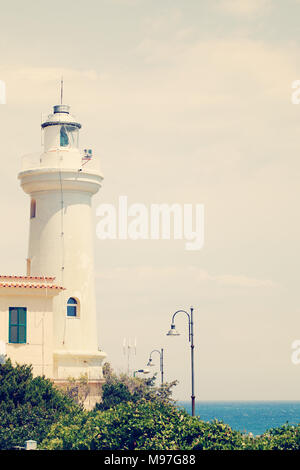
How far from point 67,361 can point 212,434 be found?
21.5 meters

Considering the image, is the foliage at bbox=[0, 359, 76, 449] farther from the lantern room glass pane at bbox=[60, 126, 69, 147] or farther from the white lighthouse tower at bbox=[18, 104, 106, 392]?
the lantern room glass pane at bbox=[60, 126, 69, 147]

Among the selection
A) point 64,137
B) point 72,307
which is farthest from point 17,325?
point 64,137

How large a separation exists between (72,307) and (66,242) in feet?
11.9

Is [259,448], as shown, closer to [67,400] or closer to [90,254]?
[67,400]

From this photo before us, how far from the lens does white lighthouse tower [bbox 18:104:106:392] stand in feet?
179

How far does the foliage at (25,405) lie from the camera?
4144 centimetres

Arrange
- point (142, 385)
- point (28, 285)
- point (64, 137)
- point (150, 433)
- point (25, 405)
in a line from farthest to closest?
point (142, 385), point (64, 137), point (28, 285), point (25, 405), point (150, 433)

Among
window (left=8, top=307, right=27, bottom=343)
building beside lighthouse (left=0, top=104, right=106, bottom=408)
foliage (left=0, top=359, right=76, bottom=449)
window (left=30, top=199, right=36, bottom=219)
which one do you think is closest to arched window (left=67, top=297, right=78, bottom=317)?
building beside lighthouse (left=0, top=104, right=106, bottom=408)

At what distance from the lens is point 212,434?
33.4m

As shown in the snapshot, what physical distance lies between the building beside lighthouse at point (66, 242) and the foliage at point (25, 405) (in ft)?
17.8

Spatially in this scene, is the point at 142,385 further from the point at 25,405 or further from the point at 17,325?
the point at 25,405

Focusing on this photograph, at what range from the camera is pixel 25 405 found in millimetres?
44500

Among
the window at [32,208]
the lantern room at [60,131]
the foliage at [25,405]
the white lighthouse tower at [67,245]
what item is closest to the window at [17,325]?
the foliage at [25,405]

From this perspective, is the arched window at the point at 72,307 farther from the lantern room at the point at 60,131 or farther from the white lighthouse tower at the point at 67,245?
the lantern room at the point at 60,131
